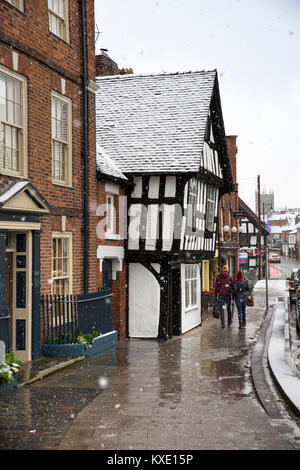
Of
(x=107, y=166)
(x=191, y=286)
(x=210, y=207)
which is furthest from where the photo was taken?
(x=210, y=207)

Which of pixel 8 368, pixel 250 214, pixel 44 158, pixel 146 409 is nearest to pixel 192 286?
pixel 44 158

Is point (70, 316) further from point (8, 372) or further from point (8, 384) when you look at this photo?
point (8, 372)

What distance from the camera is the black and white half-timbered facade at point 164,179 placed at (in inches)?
666

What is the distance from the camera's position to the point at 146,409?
8.27 metres

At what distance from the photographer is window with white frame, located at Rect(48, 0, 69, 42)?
42.5ft

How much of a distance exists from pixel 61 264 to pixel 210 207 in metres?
9.07

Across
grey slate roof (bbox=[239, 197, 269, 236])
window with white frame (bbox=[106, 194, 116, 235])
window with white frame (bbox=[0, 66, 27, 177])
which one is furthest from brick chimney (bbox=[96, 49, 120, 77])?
grey slate roof (bbox=[239, 197, 269, 236])

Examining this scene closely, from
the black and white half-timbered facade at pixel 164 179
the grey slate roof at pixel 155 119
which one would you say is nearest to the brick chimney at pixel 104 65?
the grey slate roof at pixel 155 119

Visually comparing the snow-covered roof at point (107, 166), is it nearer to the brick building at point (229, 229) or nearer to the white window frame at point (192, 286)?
the white window frame at point (192, 286)

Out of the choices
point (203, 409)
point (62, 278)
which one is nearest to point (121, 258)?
point (62, 278)

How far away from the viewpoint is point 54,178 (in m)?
13.0

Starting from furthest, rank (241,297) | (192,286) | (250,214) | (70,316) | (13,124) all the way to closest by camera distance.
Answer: (250,214) < (192,286) < (241,297) < (70,316) < (13,124)

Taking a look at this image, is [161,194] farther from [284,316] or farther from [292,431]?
[292,431]

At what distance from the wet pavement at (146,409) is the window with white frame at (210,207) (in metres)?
8.22
